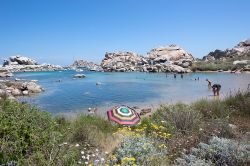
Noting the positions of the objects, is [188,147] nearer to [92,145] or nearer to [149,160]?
[149,160]

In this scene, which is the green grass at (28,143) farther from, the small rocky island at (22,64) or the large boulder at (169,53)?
the small rocky island at (22,64)

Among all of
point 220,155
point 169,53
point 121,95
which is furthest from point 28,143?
point 169,53

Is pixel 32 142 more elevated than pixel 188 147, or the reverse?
pixel 32 142

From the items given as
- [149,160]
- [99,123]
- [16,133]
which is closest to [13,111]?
[16,133]

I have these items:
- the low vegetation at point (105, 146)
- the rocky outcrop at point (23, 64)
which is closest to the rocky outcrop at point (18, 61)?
the rocky outcrop at point (23, 64)

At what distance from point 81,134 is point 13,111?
1.87m

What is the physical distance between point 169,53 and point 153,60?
28.1ft

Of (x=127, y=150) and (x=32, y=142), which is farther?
(x=127, y=150)

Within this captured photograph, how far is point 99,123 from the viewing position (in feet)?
30.6

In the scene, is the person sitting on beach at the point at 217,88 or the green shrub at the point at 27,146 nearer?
the green shrub at the point at 27,146

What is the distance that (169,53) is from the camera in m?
90.8

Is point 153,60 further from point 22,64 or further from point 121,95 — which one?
point 121,95

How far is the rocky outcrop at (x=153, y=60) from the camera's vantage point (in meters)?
67.3

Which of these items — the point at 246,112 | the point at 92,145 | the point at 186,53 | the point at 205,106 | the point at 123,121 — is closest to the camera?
the point at 92,145
